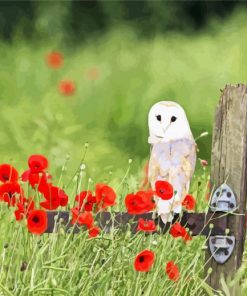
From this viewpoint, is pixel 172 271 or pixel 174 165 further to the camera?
pixel 174 165

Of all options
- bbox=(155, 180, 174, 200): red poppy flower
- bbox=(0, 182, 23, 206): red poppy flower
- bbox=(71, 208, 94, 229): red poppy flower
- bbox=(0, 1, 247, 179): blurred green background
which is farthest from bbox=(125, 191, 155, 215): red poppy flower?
bbox=(0, 1, 247, 179): blurred green background

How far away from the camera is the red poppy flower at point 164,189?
11.7 feet

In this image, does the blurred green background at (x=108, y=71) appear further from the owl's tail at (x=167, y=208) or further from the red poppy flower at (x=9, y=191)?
the red poppy flower at (x=9, y=191)

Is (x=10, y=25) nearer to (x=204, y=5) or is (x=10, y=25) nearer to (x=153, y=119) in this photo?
(x=204, y=5)

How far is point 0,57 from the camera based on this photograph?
12086mm

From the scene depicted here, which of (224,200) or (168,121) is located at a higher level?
(168,121)

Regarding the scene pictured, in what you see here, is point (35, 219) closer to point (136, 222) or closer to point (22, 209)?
point (22, 209)

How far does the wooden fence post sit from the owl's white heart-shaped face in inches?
8.5

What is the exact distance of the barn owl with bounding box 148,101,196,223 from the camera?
12.1ft

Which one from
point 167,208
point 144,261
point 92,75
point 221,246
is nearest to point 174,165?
point 167,208

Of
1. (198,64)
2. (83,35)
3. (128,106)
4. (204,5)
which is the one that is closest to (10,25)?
(83,35)

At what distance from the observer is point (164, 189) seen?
11.8 ft

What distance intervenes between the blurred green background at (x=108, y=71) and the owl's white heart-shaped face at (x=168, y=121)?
0.97 m

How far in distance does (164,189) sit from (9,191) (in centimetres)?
58
